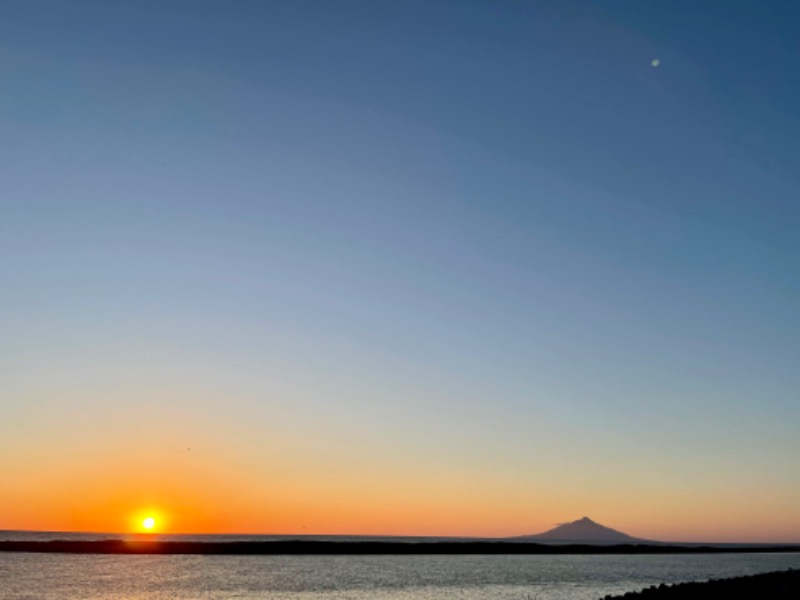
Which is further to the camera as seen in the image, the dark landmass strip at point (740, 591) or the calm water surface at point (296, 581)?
the calm water surface at point (296, 581)

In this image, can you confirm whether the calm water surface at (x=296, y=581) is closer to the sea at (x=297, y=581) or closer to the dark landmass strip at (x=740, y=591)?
the sea at (x=297, y=581)

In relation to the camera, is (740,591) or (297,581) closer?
(740,591)

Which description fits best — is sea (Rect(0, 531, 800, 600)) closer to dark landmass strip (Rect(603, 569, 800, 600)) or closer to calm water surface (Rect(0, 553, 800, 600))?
calm water surface (Rect(0, 553, 800, 600))

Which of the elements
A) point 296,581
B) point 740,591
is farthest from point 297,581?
point 740,591

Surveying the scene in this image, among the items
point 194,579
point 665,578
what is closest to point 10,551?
point 194,579

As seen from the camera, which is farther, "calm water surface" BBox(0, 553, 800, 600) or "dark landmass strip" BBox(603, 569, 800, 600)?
"calm water surface" BBox(0, 553, 800, 600)

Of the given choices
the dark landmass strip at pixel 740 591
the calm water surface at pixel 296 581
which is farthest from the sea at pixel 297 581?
the dark landmass strip at pixel 740 591

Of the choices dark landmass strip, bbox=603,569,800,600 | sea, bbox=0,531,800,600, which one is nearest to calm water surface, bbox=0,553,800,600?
sea, bbox=0,531,800,600

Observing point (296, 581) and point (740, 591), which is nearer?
point (740, 591)

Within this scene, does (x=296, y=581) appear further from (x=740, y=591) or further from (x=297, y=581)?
(x=740, y=591)

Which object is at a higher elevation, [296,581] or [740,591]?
[740,591]

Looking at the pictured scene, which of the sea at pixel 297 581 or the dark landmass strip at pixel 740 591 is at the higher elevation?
the dark landmass strip at pixel 740 591

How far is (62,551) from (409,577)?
6498 cm

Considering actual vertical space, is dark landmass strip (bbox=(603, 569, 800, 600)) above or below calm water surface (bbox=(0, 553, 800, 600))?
above
